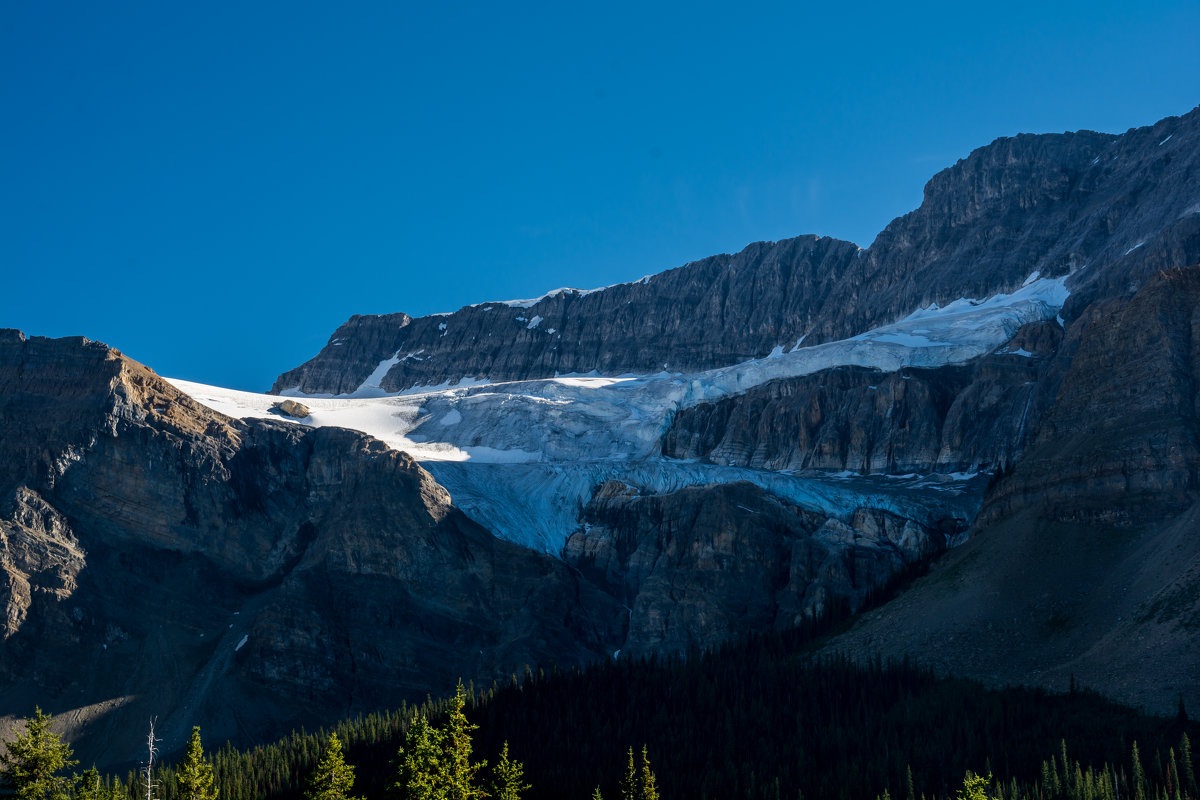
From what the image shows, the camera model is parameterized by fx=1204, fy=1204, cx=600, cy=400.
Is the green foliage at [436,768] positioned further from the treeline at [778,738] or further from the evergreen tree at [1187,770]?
the evergreen tree at [1187,770]

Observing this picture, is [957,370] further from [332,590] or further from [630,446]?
[332,590]

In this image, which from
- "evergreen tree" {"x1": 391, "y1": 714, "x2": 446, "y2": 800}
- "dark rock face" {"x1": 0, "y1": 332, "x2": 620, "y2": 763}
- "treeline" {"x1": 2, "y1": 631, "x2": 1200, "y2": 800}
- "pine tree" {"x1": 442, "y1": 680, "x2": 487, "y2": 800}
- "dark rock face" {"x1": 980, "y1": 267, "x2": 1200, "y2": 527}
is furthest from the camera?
"dark rock face" {"x1": 0, "y1": 332, "x2": 620, "y2": 763}

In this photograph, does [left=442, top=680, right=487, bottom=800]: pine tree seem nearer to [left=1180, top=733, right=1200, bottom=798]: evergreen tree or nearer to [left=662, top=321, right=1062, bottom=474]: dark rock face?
[left=1180, top=733, right=1200, bottom=798]: evergreen tree

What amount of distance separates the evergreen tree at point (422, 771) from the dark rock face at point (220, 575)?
232 feet

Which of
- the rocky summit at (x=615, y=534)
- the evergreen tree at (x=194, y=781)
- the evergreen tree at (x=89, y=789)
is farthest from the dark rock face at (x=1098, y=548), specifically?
the evergreen tree at (x=89, y=789)

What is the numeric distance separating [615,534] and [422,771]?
4180 inches

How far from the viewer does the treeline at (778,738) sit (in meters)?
70.2

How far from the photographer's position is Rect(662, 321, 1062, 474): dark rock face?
153375mm

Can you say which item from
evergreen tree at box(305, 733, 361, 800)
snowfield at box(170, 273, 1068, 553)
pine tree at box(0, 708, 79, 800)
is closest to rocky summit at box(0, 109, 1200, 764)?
snowfield at box(170, 273, 1068, 553)

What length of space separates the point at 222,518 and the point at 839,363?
97.2m

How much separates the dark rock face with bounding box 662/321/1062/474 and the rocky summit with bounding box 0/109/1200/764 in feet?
1.54

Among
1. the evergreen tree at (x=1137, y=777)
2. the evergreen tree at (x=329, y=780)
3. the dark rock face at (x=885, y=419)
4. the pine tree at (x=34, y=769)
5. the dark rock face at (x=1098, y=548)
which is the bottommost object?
the evergreen tree at (x=1137, y=777)

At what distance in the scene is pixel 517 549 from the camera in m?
143

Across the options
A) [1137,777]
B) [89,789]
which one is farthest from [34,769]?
[1137,777]
